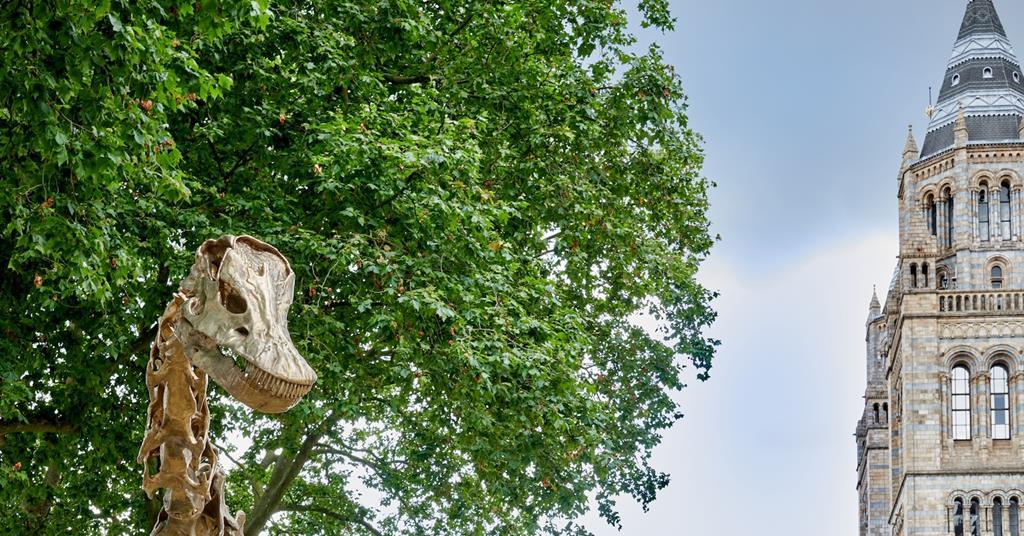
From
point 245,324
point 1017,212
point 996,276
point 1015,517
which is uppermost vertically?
point 1017,212

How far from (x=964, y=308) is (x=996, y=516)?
8759 mm

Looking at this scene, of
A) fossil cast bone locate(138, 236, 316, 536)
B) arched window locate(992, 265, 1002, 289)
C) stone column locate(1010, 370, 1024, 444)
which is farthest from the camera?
arched window locate(992, 265, 1002, 289)

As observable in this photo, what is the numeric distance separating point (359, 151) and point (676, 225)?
9.79 metres

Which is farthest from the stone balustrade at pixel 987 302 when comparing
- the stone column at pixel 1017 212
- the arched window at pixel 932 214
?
the arched window at pixel 932 214

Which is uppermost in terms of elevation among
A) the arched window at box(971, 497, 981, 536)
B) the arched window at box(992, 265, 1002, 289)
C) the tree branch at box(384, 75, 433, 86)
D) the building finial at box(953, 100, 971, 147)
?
the building finial at box(953, 100, 971, 147)

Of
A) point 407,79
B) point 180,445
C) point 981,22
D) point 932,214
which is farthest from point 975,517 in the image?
Answer: point 180,445

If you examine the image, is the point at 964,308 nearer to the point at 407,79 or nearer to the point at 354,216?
the point at 407,79

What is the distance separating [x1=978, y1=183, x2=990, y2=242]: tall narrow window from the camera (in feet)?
238

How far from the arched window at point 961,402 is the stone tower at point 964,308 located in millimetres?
41

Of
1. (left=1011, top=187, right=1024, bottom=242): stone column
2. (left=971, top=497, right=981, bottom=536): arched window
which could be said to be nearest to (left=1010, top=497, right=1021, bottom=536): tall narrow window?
(left=971, top=497, right=981, bottom=536): arched window

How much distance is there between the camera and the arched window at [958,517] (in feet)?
219

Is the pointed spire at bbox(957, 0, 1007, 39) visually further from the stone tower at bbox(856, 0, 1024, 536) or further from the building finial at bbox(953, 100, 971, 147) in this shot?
the building finial at bbox(953, 100, 971, 147)

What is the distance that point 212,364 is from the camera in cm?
837

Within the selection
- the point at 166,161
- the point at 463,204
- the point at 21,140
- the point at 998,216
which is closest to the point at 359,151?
the point at 463,204
